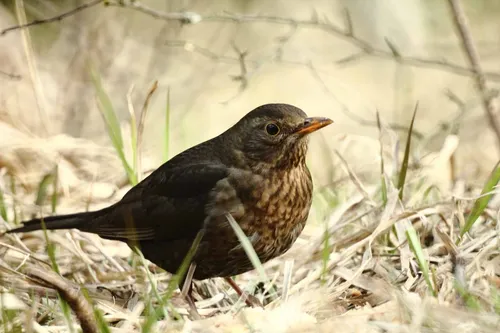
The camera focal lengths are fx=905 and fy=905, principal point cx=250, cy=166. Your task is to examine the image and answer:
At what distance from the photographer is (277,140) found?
13.2ft

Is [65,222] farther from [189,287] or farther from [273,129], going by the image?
[273,129]

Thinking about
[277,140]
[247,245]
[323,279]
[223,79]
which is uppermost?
A: [223,79]

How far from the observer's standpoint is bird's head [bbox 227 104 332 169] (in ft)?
13.0

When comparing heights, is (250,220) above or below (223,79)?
below

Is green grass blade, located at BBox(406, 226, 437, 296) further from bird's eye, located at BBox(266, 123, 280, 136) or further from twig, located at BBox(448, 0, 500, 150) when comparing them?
twig, located at BBox(448, 0, 500, 150)

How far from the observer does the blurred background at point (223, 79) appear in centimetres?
599

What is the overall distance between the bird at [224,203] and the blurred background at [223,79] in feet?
3.23

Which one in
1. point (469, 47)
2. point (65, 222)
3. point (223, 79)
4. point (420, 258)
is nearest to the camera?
point (420, 258)

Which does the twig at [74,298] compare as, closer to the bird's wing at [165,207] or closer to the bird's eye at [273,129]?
the bird's wing at [165,207]

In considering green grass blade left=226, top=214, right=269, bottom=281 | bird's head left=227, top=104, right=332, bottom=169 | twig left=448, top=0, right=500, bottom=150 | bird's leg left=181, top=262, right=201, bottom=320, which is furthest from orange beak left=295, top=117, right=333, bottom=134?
twig left=448, top=0, right=500, bottom=150

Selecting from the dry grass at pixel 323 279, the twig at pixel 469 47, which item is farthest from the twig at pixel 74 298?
the twig at pixel 469 47

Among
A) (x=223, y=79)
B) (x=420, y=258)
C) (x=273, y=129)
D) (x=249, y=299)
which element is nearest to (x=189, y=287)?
(x=249, y=299)

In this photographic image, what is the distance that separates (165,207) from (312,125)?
2.43 ft

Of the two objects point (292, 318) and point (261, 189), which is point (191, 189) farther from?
point (292, 318)
